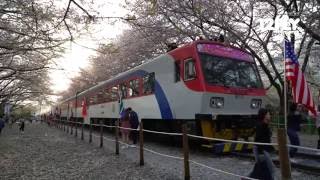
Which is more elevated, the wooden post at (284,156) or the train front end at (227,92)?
the train front end at (227,92)

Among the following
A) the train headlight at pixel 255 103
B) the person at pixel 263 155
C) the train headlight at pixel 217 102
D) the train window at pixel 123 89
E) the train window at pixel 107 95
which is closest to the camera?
the person at pixel 263 155

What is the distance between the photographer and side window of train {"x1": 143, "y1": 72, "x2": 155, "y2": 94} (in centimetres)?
1573

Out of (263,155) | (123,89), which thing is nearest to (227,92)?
(263,155)

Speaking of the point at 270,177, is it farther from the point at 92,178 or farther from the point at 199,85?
the point at 199,85

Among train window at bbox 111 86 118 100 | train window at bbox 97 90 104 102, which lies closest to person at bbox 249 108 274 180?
train window at bbox 111 86 118 100

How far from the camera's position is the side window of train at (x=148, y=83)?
51.6 ft

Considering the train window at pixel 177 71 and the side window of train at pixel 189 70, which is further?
the train window at pixel 177 71

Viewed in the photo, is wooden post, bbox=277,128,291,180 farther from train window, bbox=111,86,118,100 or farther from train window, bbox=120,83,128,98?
train window, bbox=111,86,118,100

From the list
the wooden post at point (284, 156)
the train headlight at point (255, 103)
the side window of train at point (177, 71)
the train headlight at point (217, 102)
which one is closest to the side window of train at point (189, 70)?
the side window of train at point (177, 71)

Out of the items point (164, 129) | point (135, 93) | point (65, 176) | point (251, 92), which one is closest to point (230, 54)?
point (251, 92)

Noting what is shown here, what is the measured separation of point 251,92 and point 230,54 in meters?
1.36

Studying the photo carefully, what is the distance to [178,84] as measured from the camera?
44.4 feet

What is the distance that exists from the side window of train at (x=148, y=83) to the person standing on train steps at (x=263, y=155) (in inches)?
362

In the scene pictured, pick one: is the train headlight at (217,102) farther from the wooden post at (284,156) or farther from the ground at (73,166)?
the wooden post at (284,156)
